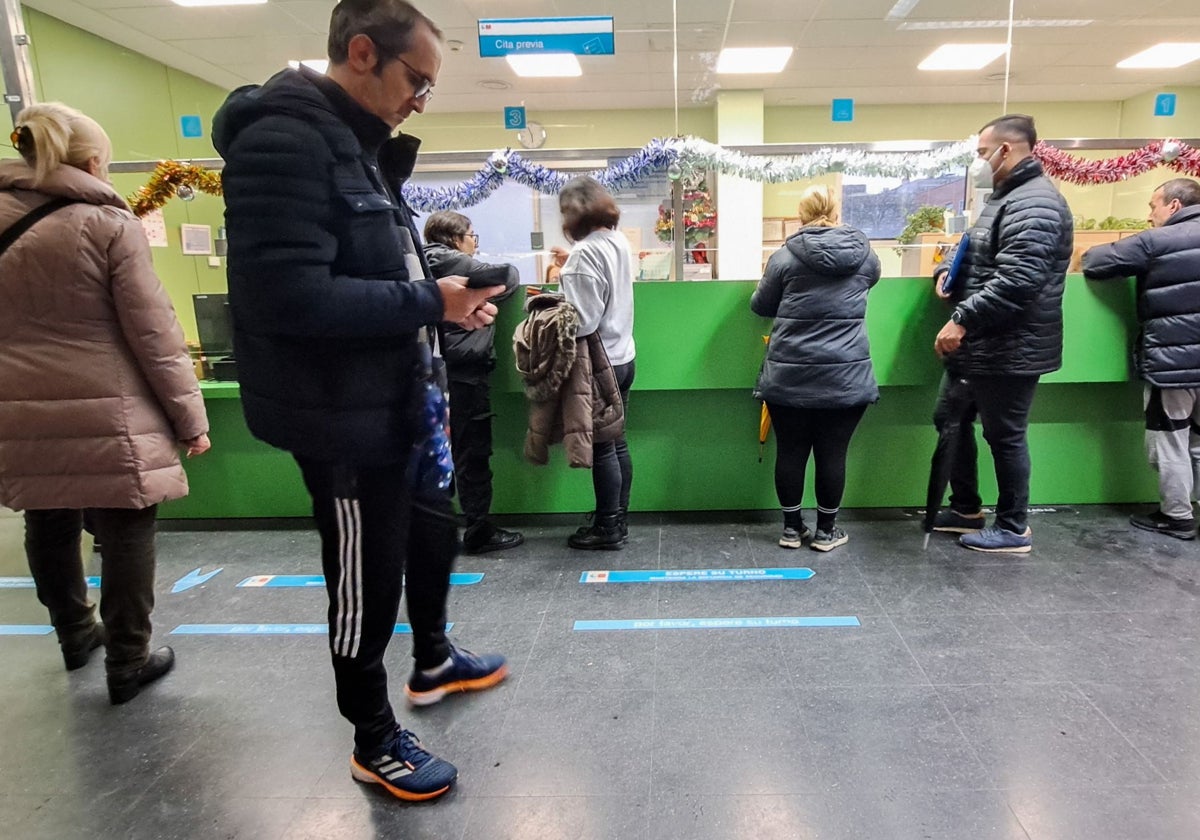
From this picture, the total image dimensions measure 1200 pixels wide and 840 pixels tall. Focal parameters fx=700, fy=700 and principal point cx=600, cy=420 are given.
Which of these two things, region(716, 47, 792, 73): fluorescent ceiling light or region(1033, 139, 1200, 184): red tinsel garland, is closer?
region(1033, 139, 1200, 184): red tinsel garland

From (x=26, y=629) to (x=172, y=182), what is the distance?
184cm

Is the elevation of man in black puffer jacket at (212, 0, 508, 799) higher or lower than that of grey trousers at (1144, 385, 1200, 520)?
higher

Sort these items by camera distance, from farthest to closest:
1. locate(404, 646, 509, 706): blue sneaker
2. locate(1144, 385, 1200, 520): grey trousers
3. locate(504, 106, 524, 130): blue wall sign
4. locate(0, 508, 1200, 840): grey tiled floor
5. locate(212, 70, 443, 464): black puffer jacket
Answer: locate(504, 106, 524, 130): blue wall sign → locate(1144, 385, 1200, 520): grey trousers → locate(404, 646, 509, 706): blue sneaker → locate(0, 508, 1200, 840): grey tiled floor → locate(212, 70, 443, 464): black puffer jacket

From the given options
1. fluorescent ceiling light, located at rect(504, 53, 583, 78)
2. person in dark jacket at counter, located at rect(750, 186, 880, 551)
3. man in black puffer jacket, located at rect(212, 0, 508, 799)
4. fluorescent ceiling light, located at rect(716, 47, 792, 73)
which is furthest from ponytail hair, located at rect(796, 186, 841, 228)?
fluorescent ceiling light, located at rect(504, 53, 583, 78)

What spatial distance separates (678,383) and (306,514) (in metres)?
1.83

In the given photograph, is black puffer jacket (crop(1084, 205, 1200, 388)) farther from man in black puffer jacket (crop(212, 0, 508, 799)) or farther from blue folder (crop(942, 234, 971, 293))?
man in black puffer jacket (crop(212, 0, 508, 799))

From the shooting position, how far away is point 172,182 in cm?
299

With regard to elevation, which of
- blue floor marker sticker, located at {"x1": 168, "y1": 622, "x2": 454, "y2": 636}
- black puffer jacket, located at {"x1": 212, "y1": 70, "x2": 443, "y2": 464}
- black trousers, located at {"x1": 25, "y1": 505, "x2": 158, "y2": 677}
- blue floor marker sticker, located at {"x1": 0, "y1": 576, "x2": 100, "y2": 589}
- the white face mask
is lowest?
blue floor marker sticker, located at {"x1": 0, "y1": 576, "x2": 100, "y2": 589}

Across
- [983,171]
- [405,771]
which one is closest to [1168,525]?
[983,171]

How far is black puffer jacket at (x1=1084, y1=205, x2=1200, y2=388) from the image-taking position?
2.67m

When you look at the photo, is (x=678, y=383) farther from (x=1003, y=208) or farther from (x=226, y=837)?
(x=226, y=837)

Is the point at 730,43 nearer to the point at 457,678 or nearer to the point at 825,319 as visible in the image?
the point at 825,319

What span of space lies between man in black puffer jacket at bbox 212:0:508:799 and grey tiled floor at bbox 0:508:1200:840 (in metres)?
0.25

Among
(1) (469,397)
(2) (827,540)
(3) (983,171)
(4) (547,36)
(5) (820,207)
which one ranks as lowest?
(2) (827,540)
